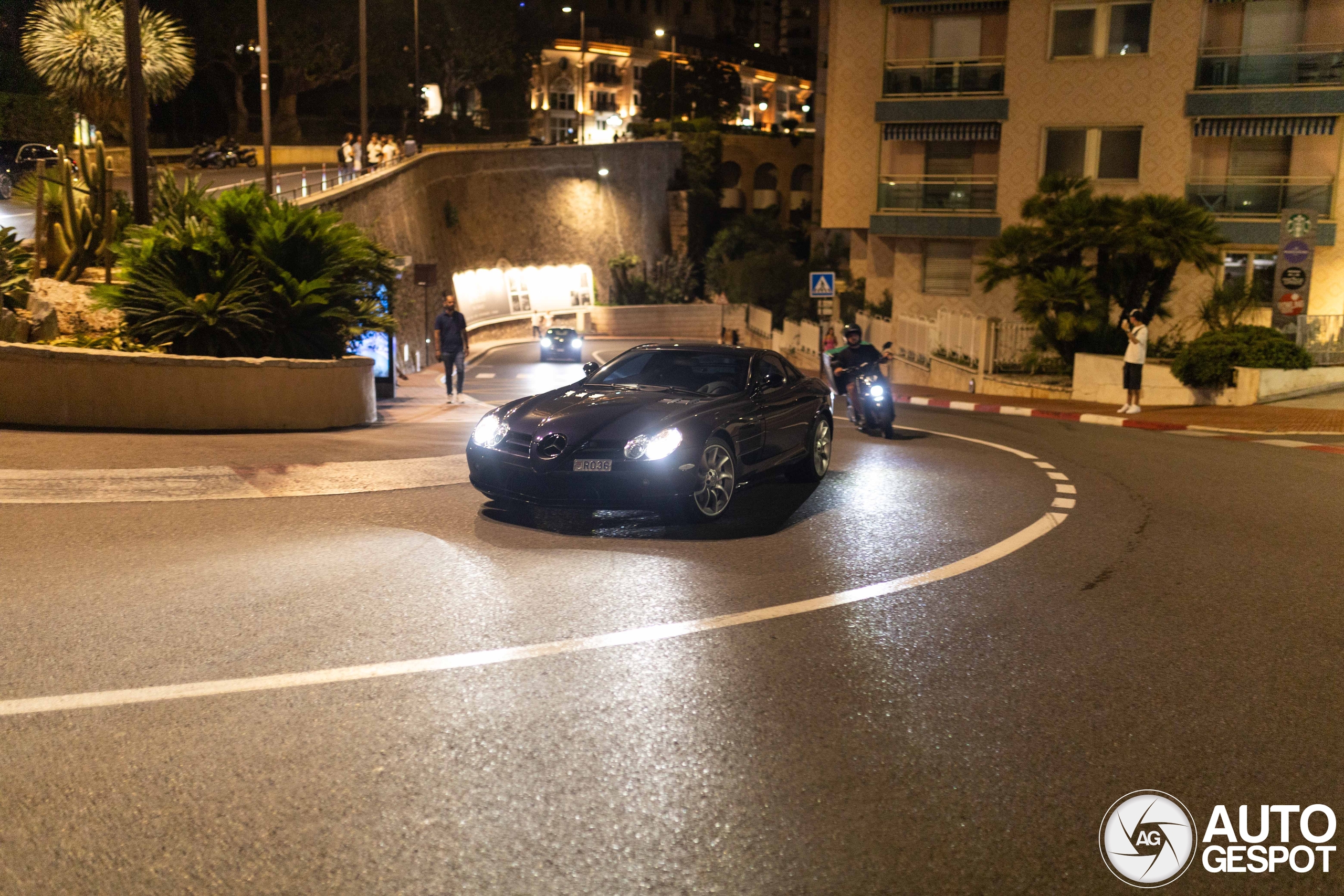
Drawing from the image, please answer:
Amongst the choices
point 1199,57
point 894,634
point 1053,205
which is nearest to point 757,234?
point 1199,57

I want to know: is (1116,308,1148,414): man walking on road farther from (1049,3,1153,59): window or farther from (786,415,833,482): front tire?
(1049,3,1153,59): window

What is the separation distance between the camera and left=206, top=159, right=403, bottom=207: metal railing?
38188mm

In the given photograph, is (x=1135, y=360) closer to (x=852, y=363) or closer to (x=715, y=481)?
(x=852, y=363)

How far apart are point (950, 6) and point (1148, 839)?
36.3m

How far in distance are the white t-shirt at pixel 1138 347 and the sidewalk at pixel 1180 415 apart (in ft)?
3.20

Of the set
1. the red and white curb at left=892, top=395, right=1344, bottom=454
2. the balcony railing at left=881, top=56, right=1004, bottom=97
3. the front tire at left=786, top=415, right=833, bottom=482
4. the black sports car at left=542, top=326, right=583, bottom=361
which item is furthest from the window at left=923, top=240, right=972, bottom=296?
the front tire at left=786, top=415, right=833, bottom=482

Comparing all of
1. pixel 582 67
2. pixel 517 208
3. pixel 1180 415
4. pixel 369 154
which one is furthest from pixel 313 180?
pixel 1180 415

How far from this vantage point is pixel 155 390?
1323cm

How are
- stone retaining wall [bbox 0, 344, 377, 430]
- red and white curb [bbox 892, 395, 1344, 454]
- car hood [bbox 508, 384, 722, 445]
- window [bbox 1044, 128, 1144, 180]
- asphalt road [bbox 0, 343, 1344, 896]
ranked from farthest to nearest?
window [bbox 1044, 128, 1144, 180]
red and white curb [bbox 892, 395, 1344, 454]
stone retaining wall [bbox 0, 344, 377, 430]
car hood [bbox 508, 384, 722, 445]
asphalt road [bbox 0, 343, 1344, 896]

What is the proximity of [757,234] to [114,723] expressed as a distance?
251ft

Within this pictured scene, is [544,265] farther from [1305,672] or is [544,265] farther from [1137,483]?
[1305,672]

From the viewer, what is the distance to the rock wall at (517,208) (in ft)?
149

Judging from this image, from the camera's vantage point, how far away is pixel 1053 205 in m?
26.7

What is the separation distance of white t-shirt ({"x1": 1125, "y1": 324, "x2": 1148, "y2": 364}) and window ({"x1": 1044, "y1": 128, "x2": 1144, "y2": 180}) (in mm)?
14364
